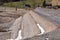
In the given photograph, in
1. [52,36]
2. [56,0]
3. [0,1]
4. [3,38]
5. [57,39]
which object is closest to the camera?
[57,39]

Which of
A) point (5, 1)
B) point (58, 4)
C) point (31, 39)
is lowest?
point (5, 1)

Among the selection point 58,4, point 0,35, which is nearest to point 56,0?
point 58,4

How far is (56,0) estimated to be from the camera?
14.1 meters

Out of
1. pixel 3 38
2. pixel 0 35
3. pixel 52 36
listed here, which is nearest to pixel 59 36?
pixel 52 36

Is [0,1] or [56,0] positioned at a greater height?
[56,0]

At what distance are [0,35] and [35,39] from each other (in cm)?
179

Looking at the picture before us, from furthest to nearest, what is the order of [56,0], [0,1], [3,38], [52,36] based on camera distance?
[0,1] → [56,0] → [3,38] → [52,36]

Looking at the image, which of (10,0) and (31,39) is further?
(10,0)

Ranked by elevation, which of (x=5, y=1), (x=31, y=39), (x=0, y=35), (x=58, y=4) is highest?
(x=31, y=39)

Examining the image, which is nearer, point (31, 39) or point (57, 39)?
point (57, 39)

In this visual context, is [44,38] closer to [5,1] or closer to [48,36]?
[48,36]

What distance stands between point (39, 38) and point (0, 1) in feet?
75.5

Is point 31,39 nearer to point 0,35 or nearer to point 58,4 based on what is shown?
point 0,35

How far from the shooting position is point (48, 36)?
7.68 ft
